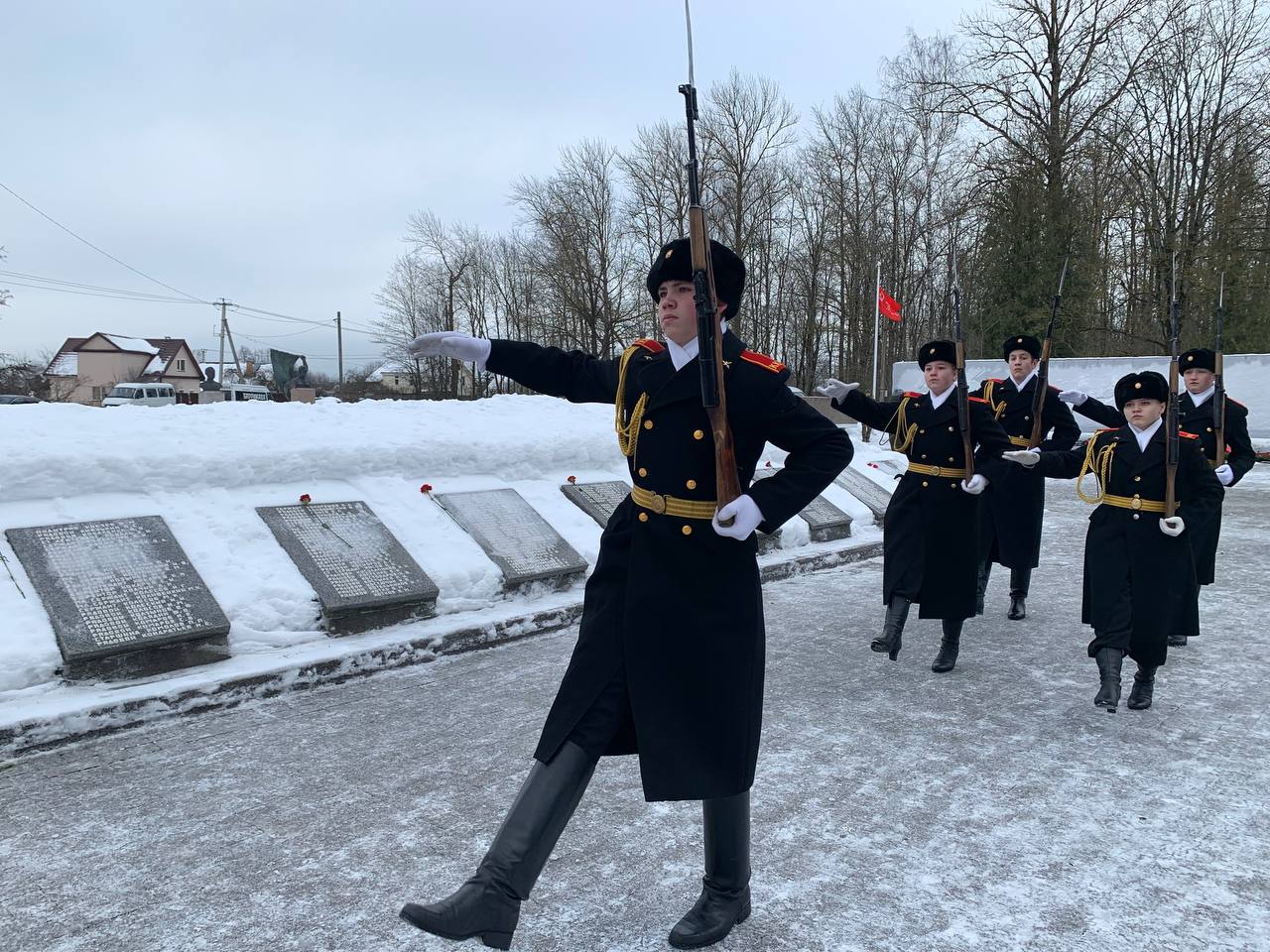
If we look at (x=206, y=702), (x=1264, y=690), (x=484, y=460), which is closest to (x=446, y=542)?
(x=484, y=460)

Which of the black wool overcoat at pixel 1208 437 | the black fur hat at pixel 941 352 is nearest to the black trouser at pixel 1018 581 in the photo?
the black wool overcoat at pixel 1208 437

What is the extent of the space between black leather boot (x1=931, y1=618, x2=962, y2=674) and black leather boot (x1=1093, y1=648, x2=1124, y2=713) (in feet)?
2.70

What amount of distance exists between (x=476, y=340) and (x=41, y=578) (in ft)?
11.0

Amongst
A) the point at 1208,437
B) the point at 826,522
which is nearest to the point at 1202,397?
the point at 1208,437

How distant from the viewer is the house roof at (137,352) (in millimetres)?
65750

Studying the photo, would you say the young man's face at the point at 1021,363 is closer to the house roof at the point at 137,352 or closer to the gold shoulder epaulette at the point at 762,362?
the gold shoulder epaulette at the point at 762,362

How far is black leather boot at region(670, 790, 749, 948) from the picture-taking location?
2635mm

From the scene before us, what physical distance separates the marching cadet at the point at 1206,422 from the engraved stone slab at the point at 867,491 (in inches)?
147

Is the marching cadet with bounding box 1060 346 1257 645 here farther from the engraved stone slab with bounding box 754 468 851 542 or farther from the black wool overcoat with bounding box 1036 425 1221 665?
the engraved stone slab with bounding box 754 468 851 542

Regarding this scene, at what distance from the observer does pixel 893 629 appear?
18.0 feet

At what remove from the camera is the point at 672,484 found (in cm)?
270

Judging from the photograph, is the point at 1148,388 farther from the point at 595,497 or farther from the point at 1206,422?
the point at 595,497

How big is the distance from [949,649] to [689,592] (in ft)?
11.2

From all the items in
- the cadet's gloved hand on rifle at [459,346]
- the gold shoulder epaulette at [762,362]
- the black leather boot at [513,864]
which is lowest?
the black leather boot at [513,864]
